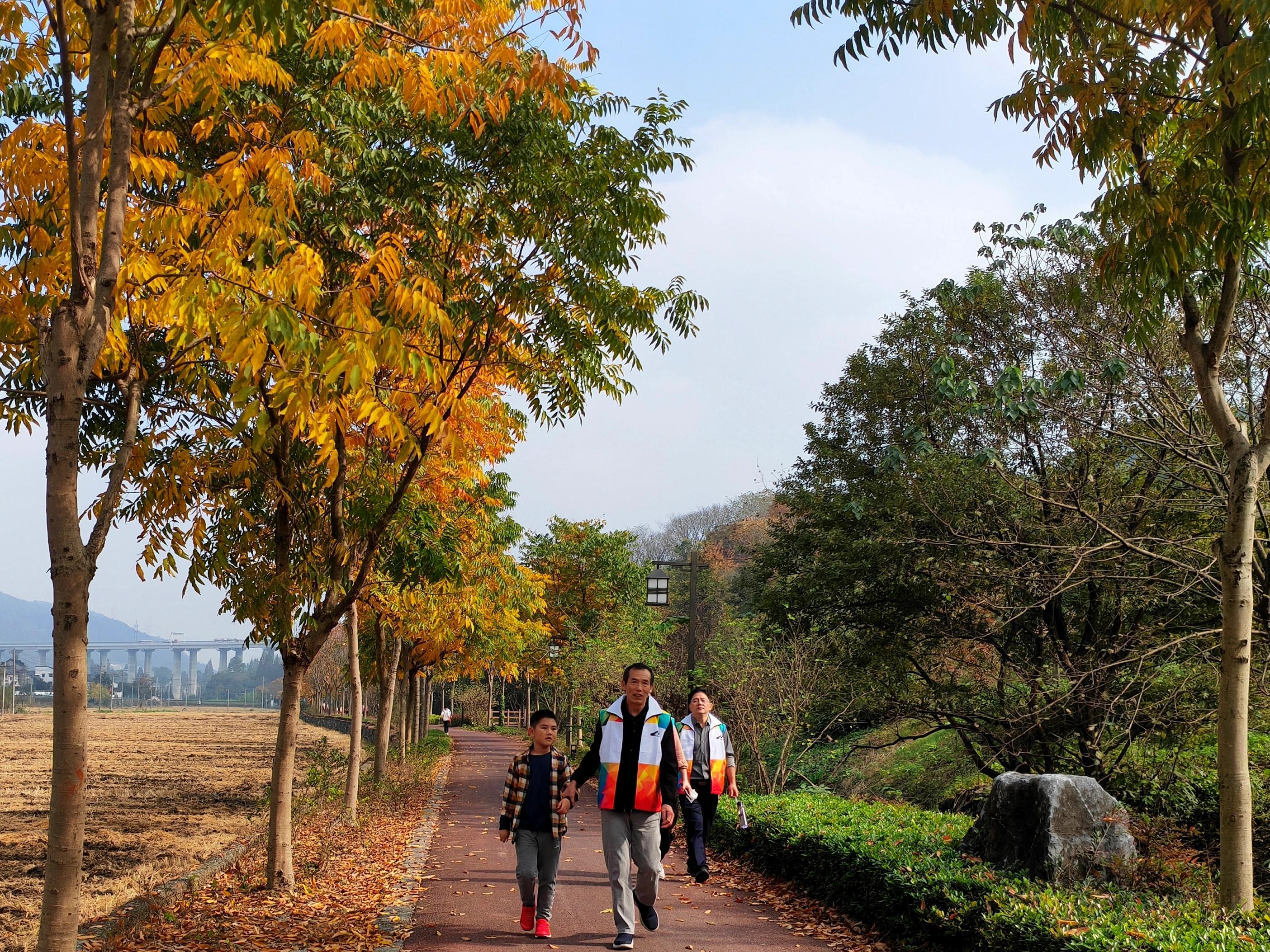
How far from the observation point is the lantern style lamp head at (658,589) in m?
21.9

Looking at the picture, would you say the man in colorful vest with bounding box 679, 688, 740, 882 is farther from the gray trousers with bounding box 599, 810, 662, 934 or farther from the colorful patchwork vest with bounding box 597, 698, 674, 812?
the colorful patchwork vest with bounding box 597, 698, 674, 812

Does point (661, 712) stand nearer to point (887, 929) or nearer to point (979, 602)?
point (887, 929)

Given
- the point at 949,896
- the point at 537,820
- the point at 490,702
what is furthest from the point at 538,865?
the point at 490,702

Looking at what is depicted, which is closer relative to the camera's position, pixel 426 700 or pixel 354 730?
pixel 354 730

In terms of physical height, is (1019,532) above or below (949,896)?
above

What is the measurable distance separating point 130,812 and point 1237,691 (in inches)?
676

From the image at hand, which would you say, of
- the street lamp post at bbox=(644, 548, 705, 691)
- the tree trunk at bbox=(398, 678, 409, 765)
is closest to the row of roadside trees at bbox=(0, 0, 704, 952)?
the street lamp post at bbox=(644, 548, 705, 691)

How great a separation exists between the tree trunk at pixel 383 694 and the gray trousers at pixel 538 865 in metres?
10.6

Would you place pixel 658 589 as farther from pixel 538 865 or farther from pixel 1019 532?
pixel 538 865

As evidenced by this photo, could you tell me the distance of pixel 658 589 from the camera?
21984mm

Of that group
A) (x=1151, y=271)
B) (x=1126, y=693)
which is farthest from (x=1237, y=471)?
(x=1126, y=693)

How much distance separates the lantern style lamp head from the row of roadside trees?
10.3 m

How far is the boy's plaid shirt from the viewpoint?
25.6 ft

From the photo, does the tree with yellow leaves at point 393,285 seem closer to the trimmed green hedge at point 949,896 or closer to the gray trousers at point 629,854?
the gray trousers at point 629,854
